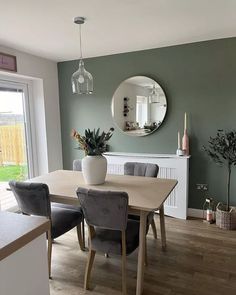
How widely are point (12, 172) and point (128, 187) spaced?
85.3 inches

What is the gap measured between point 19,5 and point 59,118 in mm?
2367

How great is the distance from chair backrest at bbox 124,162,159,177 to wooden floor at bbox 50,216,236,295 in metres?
0.78

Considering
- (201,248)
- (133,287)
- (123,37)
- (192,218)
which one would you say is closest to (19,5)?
(123,37)

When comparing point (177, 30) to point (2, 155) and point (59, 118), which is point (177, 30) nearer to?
point (59, 118)

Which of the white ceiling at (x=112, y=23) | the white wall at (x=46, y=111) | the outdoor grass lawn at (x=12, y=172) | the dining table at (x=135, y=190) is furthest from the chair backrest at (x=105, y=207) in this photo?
the white wall at (x=46, y=111)

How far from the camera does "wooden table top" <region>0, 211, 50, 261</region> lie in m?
0.90

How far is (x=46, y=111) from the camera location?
13.1 ft

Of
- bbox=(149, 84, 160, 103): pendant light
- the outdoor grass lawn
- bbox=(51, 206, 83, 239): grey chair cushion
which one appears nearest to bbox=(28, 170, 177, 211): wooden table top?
bbox=(51, 206, 83, 239): grey chair cushion

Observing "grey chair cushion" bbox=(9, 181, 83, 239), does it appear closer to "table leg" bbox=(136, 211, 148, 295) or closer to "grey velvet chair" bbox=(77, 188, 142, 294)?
"grey velvet chair" bbox=(77, 188, 142, 294)

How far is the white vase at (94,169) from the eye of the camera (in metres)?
2.38

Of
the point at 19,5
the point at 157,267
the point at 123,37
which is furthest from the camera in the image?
the point at 123,37

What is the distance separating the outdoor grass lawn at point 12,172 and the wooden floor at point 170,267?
1.32m

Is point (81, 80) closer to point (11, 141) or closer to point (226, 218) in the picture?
point (11, 141)

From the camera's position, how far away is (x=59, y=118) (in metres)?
4.32
